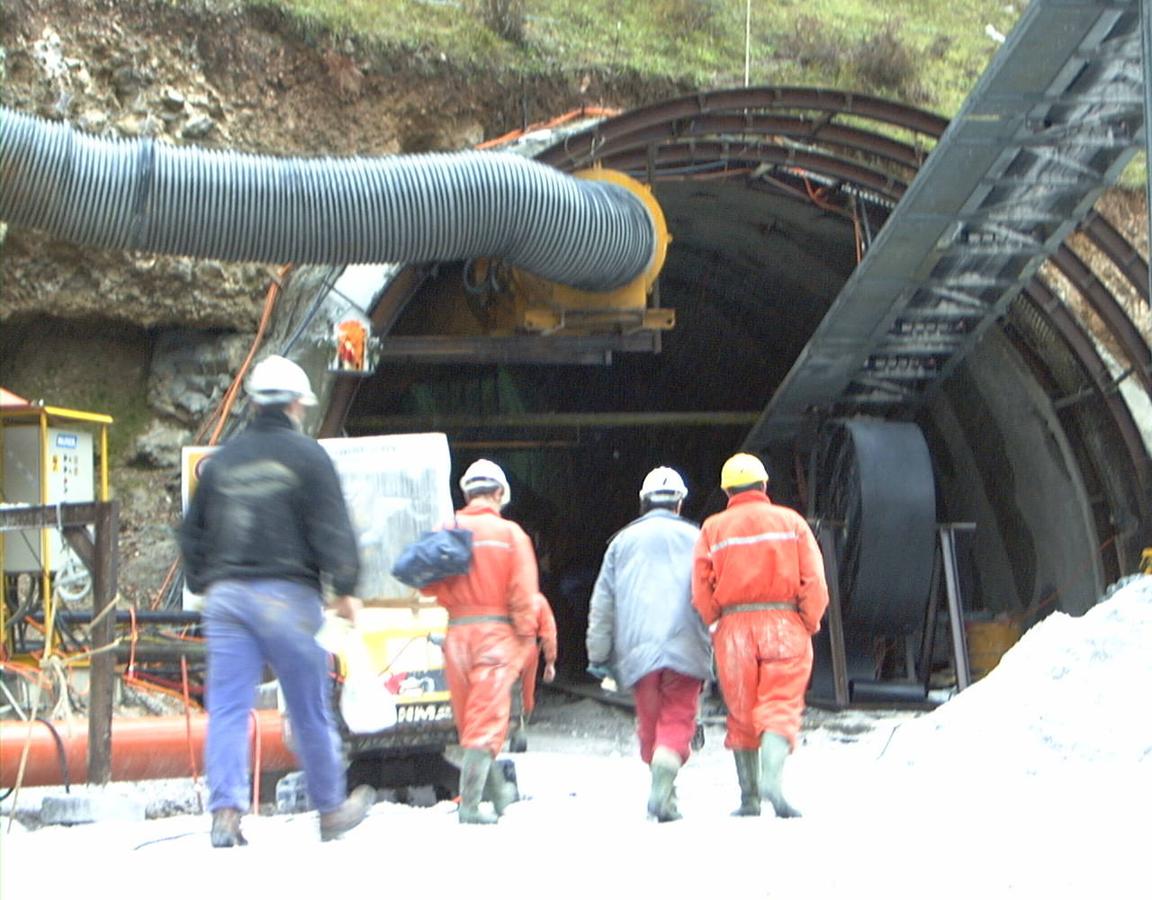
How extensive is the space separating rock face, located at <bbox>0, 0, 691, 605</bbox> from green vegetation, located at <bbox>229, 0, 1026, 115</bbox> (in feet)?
2.03

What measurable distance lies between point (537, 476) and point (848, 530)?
6.77 meters

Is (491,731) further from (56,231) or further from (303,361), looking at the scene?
(303,361)

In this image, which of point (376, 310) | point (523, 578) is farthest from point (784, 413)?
point (523, 578)

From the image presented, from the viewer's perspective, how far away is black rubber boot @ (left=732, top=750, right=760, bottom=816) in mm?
7070

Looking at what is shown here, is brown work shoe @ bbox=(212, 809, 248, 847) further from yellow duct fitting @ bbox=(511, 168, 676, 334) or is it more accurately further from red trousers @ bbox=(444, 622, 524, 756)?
yellow duct fitting @ bbox=(511, 168, 676, 334)

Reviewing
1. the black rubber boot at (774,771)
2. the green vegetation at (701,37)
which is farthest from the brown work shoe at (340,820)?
Answer: the green vegetation at (701,37)

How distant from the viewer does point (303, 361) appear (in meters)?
12.1

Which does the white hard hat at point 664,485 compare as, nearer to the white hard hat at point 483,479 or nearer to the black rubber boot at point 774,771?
the white hard hat at point 483,479

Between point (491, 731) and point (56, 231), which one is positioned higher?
point (56, 231)

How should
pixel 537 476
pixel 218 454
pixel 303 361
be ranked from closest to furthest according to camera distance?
pixel 218 454, pixel 303 361, pixel 537 476

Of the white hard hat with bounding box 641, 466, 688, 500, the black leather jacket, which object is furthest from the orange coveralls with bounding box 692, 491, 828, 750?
the black leather jacket

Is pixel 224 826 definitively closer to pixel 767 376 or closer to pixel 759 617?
pixel 759 617

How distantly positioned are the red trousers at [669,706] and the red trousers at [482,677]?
2.20ft

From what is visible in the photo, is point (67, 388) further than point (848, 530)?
No
